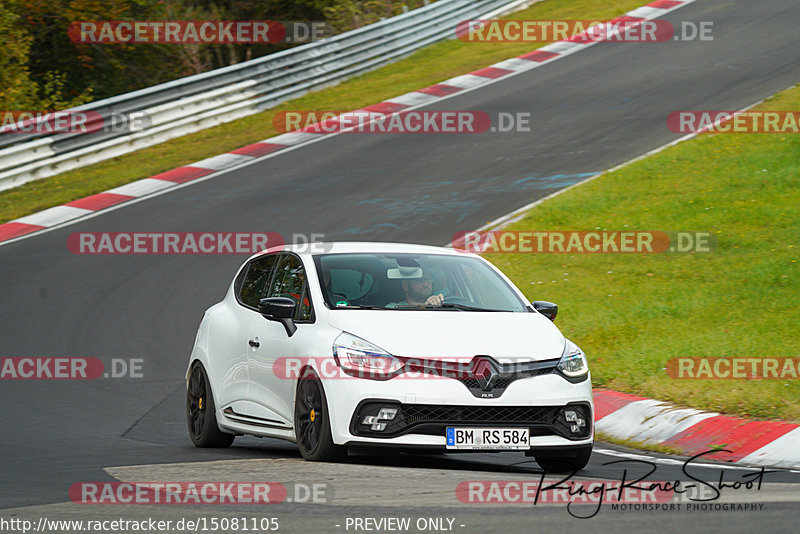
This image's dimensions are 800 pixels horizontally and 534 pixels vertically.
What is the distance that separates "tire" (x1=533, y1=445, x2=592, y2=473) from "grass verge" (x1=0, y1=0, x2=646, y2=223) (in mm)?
13179

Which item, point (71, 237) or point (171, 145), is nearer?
point (71, 237)

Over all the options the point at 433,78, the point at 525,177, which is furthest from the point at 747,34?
the point at 525,177

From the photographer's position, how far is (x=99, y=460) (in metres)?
8.41

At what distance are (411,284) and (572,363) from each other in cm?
138

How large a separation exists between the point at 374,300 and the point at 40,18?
2203 cm

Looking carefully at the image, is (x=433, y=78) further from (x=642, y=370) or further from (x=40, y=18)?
(x=642, y=370)

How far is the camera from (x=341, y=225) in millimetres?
17141

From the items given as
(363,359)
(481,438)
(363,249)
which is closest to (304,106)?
(363,249)
